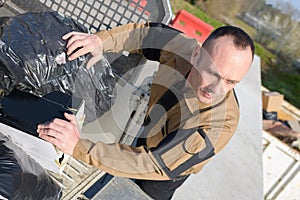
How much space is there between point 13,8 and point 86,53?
0.39m

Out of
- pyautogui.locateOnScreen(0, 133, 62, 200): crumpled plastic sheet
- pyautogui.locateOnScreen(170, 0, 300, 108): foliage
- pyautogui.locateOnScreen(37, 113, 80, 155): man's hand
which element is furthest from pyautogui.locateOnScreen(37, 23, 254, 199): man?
pyautogui.locateOnScreen(170, 0, 300, 108): foliage

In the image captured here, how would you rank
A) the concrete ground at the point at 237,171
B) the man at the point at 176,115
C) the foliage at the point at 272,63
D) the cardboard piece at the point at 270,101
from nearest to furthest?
1. the man at the point at 176,115
2. the concrete ground at the point at 237,171
3. the cardboard piece at the point at 270,101
4. the foliage at the point at 272,63

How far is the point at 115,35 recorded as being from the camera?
1510 millimetres

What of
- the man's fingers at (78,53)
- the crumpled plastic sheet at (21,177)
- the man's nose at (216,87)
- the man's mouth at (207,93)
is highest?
the man's nose at (216,87)

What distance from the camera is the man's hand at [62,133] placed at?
40.8 inches

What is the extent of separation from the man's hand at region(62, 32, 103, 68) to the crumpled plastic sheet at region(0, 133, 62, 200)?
377mm

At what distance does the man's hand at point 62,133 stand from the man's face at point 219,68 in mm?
409

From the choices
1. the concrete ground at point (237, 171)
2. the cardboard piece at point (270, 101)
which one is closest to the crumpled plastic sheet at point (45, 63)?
the concrete ground at point (237, 171)

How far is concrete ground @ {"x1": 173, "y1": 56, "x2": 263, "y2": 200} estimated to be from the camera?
1966 mm

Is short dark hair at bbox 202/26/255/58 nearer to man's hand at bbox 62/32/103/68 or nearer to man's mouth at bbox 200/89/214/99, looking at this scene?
man's mouth at bbox 200/89/214/99

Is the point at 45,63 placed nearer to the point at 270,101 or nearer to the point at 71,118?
the point at 71,118

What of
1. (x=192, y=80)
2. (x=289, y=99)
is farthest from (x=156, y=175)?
(x=289, y=99)

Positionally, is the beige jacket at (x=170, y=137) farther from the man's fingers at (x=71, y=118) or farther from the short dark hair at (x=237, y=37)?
the short dark hair at (x=237, y=37)

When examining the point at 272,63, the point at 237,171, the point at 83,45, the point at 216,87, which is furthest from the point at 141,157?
the point at 272,63
